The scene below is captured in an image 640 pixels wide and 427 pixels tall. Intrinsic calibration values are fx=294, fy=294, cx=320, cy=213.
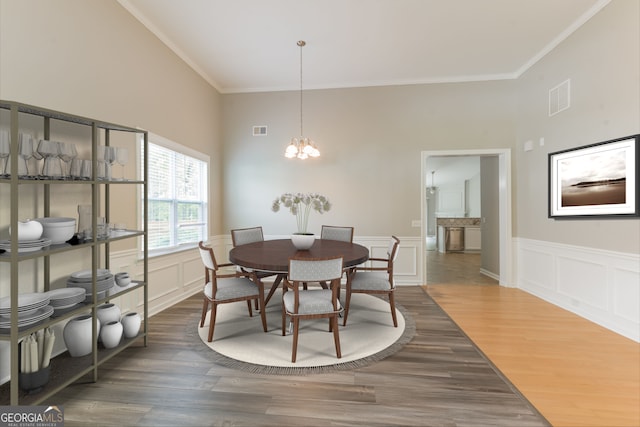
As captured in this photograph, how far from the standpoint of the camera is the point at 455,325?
3.16m

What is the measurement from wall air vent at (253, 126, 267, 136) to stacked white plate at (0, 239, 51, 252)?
145 inches

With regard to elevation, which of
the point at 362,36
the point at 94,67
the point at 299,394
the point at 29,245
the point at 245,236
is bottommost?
Result: the point at 299,394

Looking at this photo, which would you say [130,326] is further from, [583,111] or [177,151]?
[583,111]

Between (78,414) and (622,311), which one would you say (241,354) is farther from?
(622,311)

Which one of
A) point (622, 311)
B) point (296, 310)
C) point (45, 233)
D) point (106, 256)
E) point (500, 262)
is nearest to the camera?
point (45, 233)

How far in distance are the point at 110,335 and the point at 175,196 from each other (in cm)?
212

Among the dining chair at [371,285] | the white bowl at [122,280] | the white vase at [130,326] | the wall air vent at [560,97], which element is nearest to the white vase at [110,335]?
the white vase at [130,326]

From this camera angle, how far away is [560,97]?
3.75 m

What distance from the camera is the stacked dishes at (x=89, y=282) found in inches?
88.4

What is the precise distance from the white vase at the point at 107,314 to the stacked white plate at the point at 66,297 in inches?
14.9

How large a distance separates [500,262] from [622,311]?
1.92m

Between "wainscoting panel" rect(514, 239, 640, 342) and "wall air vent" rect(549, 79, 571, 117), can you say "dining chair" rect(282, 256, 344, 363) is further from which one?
"wall air vent" rect(549, 79, 571, 117)

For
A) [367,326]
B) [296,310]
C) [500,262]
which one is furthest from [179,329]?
[500,262]

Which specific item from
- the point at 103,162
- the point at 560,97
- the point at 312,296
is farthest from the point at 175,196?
the point at 560,97
